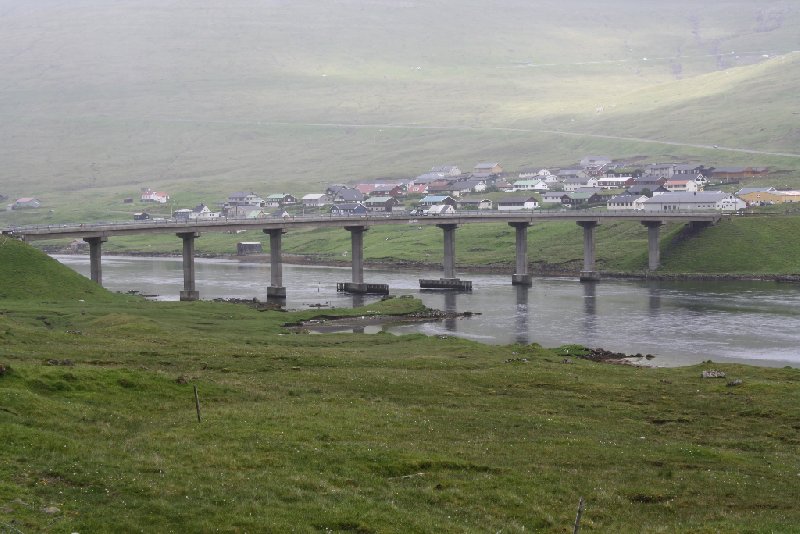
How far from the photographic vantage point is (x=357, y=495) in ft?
88.6

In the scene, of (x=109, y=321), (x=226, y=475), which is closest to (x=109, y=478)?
(x=226, y=475)

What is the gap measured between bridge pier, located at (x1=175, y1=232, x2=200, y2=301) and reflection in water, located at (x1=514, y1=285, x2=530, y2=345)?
120ft

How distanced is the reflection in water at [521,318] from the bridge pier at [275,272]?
28322 millimetres

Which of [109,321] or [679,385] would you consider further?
[109,321]

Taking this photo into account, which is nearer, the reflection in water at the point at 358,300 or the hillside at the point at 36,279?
the hillside at the point at 36,279

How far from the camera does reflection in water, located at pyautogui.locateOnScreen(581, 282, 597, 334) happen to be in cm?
9662

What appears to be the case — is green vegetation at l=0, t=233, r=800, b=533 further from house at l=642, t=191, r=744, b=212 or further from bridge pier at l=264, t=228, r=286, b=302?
house at l=642, t=191, r=744, b=212

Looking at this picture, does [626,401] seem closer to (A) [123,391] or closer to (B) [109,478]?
(A) [123,391]

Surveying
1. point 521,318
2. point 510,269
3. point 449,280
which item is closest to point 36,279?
point 521,318

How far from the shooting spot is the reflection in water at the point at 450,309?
98375 mm

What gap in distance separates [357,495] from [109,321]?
53293 millimetres

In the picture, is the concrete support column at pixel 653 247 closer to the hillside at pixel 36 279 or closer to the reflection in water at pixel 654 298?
the reflection in water at pixel 654 298

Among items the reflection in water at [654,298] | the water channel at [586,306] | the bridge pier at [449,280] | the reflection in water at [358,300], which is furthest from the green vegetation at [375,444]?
the bridge pier at [449,280]

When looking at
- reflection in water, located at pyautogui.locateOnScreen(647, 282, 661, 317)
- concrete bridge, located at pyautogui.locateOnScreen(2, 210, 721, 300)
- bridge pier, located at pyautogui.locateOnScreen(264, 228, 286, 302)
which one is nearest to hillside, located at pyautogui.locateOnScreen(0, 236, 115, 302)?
concrete bridge, located at pyautogui.locateOnScreen(2, 210, 721, 300)
